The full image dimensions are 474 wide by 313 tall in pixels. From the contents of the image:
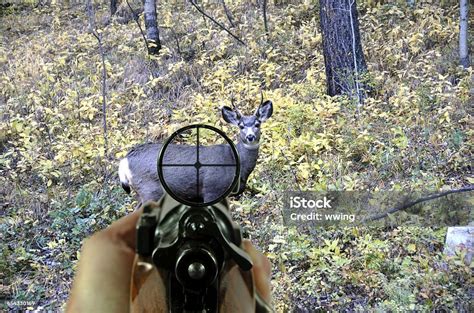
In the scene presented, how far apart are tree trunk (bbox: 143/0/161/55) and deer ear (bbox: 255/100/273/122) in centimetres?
58

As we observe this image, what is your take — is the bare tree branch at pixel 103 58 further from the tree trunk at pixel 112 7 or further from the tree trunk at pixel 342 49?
the tree trunk at pixel 342 49

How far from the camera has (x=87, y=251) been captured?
0.84 ft

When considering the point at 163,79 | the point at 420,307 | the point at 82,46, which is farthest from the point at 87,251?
the point at 82,46

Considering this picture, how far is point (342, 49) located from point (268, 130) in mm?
552

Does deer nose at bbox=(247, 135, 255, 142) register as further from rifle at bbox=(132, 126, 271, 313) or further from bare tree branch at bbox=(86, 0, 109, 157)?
rifle at bbox=(132, 126, 271, 313)

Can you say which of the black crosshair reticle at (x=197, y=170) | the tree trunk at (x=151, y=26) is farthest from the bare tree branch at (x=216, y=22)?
the black crosshair reticle at (x=197, y=170)

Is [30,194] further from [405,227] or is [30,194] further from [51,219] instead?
[405,227]

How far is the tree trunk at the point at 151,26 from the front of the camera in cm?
245

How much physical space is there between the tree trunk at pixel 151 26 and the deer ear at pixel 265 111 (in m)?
0.58

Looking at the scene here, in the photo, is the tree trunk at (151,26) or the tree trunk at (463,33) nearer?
the tree trunk at (463,33)

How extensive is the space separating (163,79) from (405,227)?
1021 mm

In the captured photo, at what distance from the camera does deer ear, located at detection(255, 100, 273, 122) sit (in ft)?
6.73

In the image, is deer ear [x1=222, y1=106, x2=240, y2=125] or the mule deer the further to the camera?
deer ear [x1=222, y1=106, x2=240, y2=125]

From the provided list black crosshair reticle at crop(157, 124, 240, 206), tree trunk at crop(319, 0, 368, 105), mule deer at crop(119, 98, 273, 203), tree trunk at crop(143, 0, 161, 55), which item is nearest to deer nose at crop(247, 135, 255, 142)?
mule deer at crop(119, 98, 273, 203)
